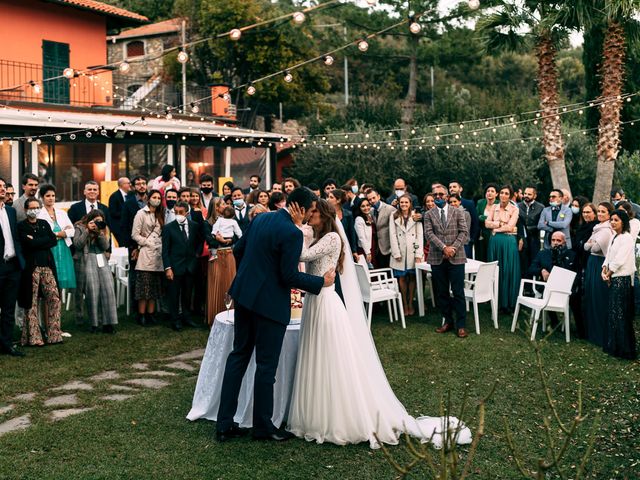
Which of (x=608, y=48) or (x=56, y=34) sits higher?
(x=56, y=34)

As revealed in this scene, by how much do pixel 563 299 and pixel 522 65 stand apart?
40.6m

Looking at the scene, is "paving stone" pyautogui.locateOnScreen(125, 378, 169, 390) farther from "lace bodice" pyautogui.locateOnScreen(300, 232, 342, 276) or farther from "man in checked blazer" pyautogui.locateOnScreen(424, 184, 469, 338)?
"man in checked blazer" pyautogui.locateOnScreen(424, 184, 469, 338)

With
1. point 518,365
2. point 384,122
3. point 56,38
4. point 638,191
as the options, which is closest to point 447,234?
point 518,365

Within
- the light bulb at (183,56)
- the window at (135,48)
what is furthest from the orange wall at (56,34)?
the light bulb at (183,56)

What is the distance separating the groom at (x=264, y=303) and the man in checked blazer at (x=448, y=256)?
3.79 m

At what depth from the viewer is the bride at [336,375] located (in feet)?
17.0

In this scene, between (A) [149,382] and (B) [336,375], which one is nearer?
(B) [336,375]

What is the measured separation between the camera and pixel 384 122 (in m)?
28.9

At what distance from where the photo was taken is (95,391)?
6.48 m

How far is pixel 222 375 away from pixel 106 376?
5.76 feet

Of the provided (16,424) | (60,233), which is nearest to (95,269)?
(60,233)

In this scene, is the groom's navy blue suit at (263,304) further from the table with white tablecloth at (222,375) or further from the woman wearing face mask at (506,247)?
the woman wearing face mask at (506,247)

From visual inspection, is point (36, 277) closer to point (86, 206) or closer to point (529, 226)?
point (86, 206)

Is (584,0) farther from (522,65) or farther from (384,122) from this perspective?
(522,65)
